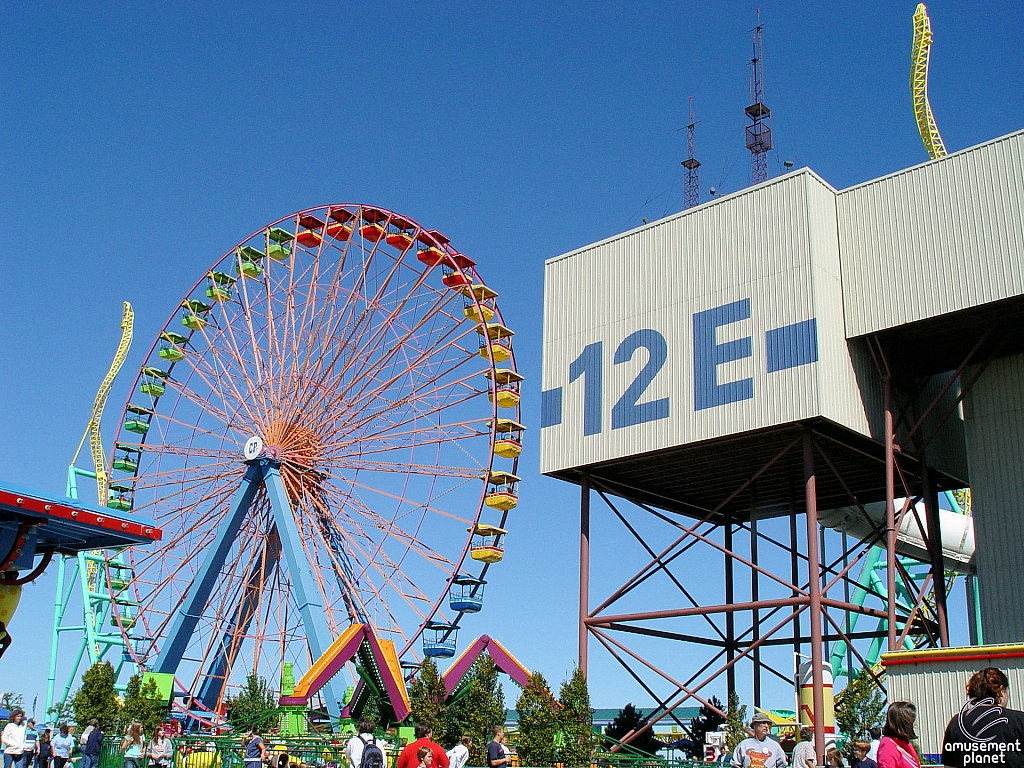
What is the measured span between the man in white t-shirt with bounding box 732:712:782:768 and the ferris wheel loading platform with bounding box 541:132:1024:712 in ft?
40.9

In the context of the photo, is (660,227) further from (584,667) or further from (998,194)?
(584,667)

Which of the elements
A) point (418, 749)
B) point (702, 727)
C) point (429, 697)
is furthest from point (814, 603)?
point (418, 749)

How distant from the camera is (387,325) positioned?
35.1m

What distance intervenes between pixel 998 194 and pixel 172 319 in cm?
2618

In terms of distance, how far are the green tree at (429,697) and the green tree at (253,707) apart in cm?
491

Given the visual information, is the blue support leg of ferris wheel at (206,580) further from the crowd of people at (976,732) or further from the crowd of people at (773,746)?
the crowd of people at (976,732)

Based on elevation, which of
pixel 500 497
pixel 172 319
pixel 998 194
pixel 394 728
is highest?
pixel 172 319

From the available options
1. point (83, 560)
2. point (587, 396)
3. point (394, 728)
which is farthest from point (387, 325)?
point (83, 560)

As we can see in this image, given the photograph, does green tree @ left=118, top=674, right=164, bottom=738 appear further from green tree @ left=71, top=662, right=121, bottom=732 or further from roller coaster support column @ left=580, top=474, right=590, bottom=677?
roller coaster support column @ left=580, top=474, right=590, bottom=677

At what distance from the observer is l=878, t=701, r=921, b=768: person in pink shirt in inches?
283

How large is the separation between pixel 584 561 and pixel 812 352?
24.1 ft

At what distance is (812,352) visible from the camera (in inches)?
985

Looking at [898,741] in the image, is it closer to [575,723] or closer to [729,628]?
[575,723]

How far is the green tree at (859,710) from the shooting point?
2452 centimetres
